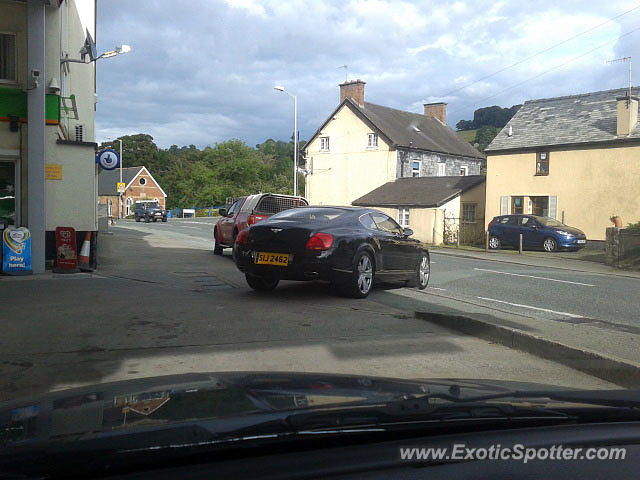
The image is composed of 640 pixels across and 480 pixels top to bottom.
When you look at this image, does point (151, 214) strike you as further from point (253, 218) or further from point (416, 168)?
point (253, 218)

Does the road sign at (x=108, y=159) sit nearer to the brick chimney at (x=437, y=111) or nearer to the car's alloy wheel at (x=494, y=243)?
the car's alloy wheel at (x=494, y=243)

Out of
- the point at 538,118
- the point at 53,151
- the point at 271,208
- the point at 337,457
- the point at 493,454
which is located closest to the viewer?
the point at 337,457

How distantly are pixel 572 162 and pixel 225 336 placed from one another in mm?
28263

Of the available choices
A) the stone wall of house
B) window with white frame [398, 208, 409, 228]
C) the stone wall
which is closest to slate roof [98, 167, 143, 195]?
the stone wall of house

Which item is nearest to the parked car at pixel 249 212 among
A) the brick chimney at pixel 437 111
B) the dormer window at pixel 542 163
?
the dormer window at pixel 542 163

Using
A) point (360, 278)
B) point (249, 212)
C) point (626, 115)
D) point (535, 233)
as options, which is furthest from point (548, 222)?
point (360, 278)

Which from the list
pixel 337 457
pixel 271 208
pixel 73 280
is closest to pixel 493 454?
pixel 337 457

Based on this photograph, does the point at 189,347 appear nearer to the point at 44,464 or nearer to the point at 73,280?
the point at 44,464

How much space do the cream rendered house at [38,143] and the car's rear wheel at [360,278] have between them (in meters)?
6.57

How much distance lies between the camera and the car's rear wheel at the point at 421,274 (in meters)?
11.5

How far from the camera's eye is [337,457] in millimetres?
1506

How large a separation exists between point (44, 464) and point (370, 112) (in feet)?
156

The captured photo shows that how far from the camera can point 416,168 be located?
47.2 m

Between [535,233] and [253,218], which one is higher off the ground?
[253,218]
